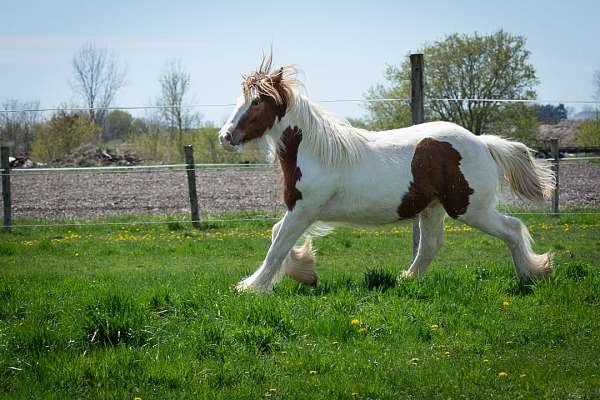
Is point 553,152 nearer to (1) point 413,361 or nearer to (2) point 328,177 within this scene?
(2) point 328,177

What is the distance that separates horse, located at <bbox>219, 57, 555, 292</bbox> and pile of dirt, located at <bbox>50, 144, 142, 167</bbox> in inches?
990

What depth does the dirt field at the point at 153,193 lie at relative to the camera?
19.0 metres

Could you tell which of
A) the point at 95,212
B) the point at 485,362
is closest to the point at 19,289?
the point at 485,362

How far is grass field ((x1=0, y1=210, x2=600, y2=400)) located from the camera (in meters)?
4.70

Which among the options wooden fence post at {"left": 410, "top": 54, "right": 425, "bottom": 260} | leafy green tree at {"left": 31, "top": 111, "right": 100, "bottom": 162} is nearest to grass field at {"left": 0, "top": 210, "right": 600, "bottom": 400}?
wooden fence post at {"left": 410, "top": 54, "right": 425, "bottom": 260}

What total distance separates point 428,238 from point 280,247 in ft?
6.33

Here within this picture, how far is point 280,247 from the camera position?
7.28 metres

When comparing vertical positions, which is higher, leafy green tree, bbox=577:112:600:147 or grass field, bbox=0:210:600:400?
leafy green tree, bbox=577:112:600:147

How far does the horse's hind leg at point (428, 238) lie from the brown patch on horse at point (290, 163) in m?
1.64

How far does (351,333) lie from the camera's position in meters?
5.75

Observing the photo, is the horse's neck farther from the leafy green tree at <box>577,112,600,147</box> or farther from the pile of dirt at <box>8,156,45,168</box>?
the leafy green tree at <box>577,112,600,147</box>

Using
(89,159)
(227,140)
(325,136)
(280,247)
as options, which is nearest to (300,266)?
(280,247)

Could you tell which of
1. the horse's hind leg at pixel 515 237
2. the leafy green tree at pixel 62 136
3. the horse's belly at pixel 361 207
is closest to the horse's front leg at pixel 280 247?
the horse's belly at pixel 361 207

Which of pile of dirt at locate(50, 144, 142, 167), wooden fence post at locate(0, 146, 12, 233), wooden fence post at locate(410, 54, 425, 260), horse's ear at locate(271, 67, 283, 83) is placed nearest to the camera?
horse's ear at locate(271, 67, 283, 83)
